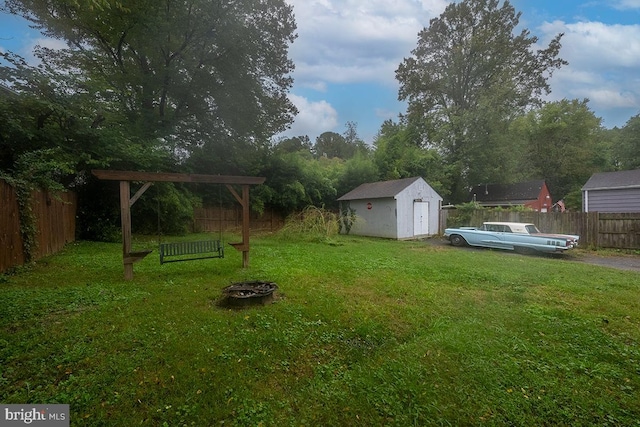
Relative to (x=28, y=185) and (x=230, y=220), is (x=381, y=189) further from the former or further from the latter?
(x=28, y=185)

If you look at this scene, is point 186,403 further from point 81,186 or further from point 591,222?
point 591,222

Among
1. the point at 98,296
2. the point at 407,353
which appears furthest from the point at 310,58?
the point at 407,353

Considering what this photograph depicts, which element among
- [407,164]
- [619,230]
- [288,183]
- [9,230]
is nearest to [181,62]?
[288,183]

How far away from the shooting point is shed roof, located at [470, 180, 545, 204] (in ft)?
75.6

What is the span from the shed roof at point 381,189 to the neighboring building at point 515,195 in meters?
11.2

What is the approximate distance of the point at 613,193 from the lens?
13.1 m

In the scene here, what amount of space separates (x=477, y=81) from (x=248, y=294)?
2824 cm

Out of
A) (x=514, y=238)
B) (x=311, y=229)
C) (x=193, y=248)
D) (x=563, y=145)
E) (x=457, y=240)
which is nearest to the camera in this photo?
(x=193, y=248)

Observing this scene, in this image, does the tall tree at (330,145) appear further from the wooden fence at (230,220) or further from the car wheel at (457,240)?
the car wheel at (457,240)

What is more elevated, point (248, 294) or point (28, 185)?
point (28, 185)

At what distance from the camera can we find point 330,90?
1494cm

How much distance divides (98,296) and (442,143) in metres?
25.1

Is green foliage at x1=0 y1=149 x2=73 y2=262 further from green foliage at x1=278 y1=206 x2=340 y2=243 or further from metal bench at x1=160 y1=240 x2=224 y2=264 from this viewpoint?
green foliage at x1=278 y1=206 x2=340 y2=243

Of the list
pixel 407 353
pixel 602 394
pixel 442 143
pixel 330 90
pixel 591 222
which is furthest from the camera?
pixel 442 143
